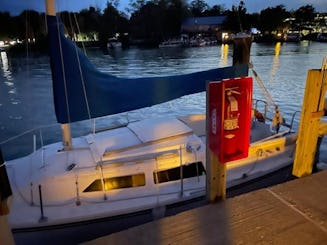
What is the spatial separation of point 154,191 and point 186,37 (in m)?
Answer: 95.8

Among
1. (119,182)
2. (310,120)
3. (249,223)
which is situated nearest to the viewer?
(249,223)

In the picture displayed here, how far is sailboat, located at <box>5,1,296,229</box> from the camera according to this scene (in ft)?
20.2

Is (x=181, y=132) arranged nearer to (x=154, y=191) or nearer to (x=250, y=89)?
(x=154, y=191)

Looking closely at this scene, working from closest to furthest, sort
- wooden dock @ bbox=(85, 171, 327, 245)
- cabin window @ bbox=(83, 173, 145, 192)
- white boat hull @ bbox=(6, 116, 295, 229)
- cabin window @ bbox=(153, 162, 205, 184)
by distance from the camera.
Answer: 1. wooden dock @ bbox=(85, 171, 327, 245)
2. white boat hull @ bbox=(6, 116, 295, 229)
3. cabin window @ bbox=(83, 173, 145, 192)
4. cabin window @ bbox=(153, 162, 205, 184)

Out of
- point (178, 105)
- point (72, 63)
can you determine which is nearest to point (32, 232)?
point (72, 63)

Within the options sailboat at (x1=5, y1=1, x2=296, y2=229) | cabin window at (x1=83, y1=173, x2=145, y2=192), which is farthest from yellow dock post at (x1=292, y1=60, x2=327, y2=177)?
cabin window at (x1=83, y1=173, x2=145, y2=192)

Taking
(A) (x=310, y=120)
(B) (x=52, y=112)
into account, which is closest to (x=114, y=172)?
(A) (x=310, y=120)

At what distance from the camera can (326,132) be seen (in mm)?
4371

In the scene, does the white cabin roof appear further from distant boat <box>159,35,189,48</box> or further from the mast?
distant boat <box>159,35,189,48</box>

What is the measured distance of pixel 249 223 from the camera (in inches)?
133

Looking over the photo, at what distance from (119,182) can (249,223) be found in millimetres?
3752

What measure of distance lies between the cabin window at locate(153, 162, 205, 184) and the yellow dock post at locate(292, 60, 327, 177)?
2.88 meters

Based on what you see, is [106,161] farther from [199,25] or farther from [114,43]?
[199,25]

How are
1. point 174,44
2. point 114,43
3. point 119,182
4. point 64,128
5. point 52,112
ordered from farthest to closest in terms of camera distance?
point 114,43, point 174,44, point 52,112, point 64,128, point 119,182
